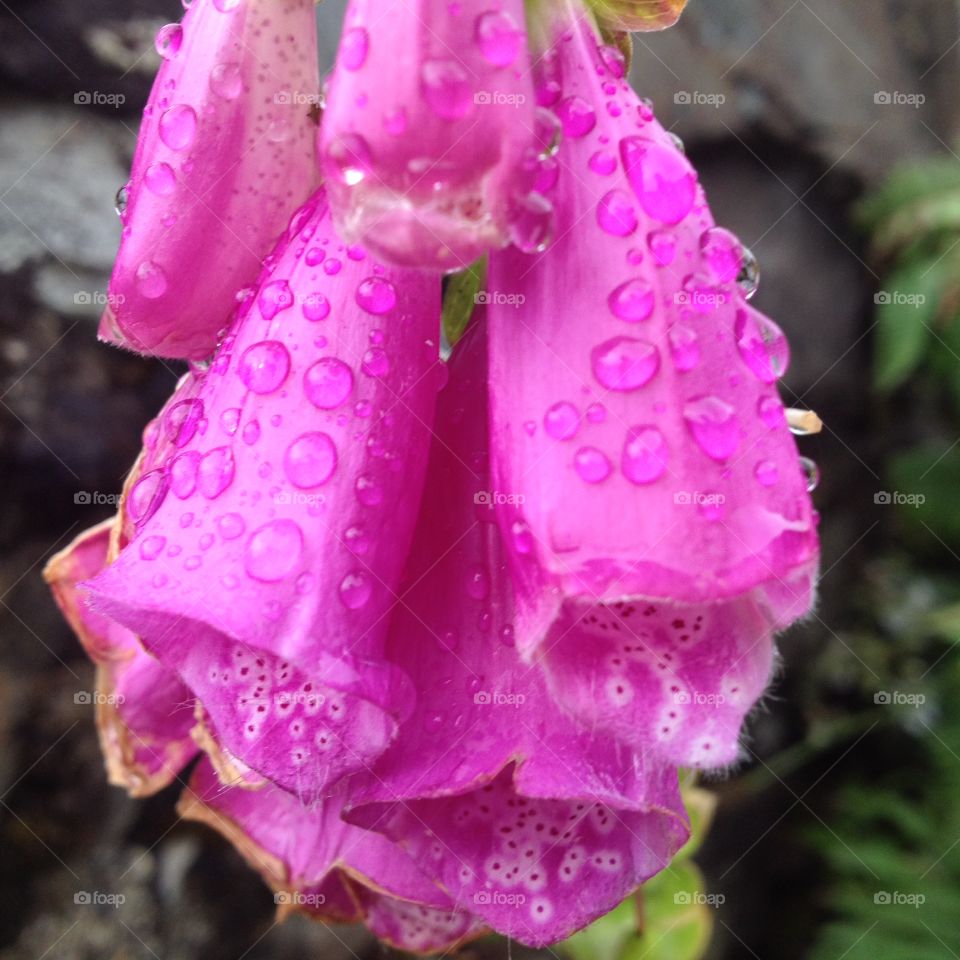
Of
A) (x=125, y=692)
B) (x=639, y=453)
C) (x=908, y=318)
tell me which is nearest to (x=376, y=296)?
(x=639, y=453)

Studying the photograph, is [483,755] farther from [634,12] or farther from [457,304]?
[634,12]

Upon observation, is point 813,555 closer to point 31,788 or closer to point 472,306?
point 472,306

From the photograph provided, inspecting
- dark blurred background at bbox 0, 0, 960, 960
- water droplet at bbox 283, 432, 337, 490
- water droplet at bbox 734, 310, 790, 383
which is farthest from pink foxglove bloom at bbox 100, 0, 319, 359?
dark blurred background at bbox 0, 0, 960, 960

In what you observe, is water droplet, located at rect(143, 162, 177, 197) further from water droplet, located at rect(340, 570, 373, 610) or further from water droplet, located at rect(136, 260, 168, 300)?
water droplet, located at rect(340, 570, 373, 610)

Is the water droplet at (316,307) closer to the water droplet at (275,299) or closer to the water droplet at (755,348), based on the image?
the water droplet at (275,299)

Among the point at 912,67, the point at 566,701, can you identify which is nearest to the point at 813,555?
the point at 566,701

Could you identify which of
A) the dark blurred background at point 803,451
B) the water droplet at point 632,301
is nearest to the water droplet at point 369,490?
the water droplet at point 632,301
